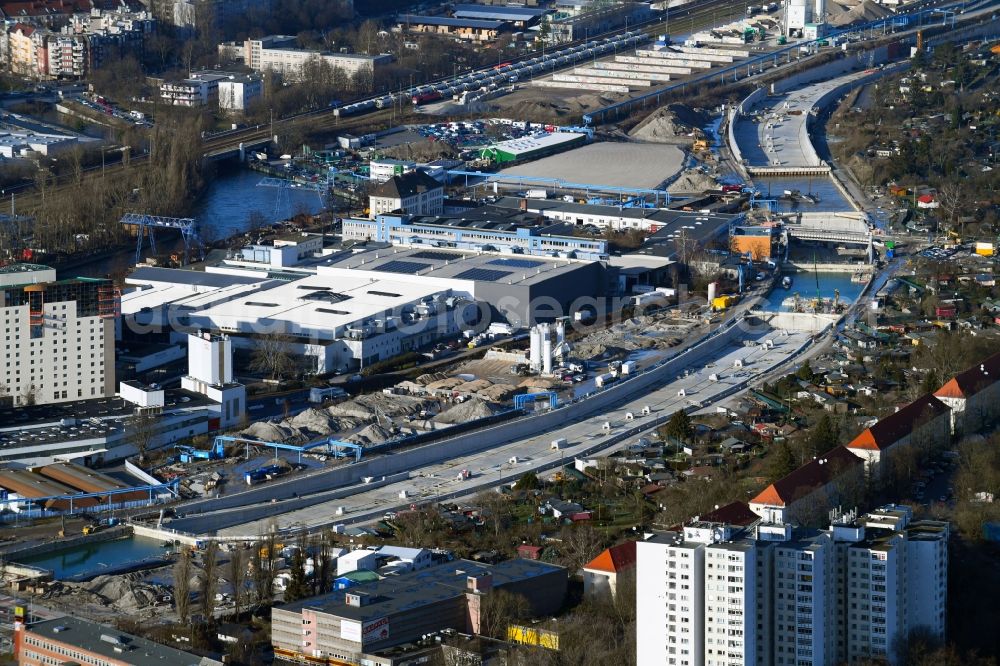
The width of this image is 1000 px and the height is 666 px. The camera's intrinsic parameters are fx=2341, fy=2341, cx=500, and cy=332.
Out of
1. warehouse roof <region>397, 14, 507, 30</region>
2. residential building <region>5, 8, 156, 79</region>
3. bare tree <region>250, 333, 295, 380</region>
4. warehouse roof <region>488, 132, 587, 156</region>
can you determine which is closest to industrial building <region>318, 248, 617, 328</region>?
bare tree <region>250, 333, 295, 380</region>

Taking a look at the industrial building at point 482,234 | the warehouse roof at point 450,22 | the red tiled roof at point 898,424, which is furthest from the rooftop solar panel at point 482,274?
the warehouse roof at point 450,22

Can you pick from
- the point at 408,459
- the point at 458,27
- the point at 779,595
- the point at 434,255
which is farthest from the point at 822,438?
the point at 458,27

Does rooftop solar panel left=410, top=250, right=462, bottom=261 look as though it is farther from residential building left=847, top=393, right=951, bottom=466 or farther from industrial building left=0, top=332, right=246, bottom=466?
residential building left=847, top=393, right=951, bottom=466

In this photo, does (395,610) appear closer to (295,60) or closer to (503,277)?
(503,277)

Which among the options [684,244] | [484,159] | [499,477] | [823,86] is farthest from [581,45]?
[499,477]

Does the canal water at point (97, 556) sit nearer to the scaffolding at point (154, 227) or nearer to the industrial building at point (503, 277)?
the industrial building at point (503, 277)

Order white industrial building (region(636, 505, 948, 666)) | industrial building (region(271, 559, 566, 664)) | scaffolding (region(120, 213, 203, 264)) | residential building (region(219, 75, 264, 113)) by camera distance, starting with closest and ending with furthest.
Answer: white industrial building (region(636, 505, 948, 666)) → industrial building (region(271, 559, 566, 664)) → scaffolding (region(120, 213, 203, 264)) → residential building (region(219, 75, 264, 113))
